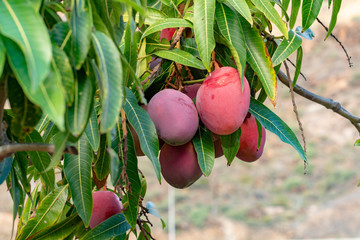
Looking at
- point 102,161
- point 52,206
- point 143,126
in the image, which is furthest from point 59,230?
point 143,126

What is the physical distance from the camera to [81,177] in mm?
770

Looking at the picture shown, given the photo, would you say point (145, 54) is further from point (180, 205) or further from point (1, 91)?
point (180, 205)

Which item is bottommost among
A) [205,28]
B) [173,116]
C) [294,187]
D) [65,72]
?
[294,187]

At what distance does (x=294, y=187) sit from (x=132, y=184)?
8115 millimetres

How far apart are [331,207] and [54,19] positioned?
792 centimetres

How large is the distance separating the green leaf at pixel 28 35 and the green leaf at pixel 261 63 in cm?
44

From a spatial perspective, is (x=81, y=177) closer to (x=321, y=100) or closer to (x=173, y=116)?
(x=173, y=116)

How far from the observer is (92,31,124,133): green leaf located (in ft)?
1.51

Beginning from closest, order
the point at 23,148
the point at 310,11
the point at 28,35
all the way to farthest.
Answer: the point at 28,35 < the point at 23,148 < the point at 310,11

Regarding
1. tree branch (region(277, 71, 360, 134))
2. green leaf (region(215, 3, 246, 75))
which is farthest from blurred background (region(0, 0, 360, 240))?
green leaf (region(215, 3, 246, 75))

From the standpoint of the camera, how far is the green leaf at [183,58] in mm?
795

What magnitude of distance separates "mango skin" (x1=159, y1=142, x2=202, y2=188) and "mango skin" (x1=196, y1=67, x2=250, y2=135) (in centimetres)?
8

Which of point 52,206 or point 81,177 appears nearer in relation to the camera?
point 81,177

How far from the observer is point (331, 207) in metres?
7.95
